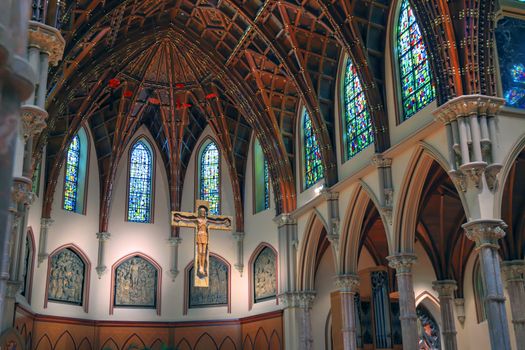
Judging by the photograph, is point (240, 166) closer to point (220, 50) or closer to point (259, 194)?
point (259, 194)

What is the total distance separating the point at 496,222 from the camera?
15414mm

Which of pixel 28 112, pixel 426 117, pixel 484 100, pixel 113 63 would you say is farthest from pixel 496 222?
pixel 113 63

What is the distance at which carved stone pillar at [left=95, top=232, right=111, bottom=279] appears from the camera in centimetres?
2792

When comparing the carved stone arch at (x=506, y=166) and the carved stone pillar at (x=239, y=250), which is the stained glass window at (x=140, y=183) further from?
the carved stone arch at (x=506, y=166)

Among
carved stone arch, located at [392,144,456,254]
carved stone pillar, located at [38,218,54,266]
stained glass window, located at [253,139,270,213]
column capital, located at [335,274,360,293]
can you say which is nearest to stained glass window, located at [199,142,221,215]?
stained glass window, located at [253,139,270,213]

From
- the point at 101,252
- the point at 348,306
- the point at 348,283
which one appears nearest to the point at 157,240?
the point at 101,252

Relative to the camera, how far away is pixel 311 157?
25688 millimetres

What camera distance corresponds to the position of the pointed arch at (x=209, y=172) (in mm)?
30656

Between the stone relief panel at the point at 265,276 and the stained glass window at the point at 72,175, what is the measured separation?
824 centimetres

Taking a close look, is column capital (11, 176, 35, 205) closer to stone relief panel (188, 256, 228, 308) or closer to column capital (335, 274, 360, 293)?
column capital (335, 274, 360, 293)

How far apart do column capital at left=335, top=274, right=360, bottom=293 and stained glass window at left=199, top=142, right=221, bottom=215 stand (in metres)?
9.55

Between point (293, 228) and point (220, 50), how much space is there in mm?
7812

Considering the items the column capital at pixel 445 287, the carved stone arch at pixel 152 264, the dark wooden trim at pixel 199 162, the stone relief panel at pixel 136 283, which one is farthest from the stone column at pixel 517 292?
the stone relief panel at pixel 136 283

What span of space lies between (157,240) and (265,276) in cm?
531
